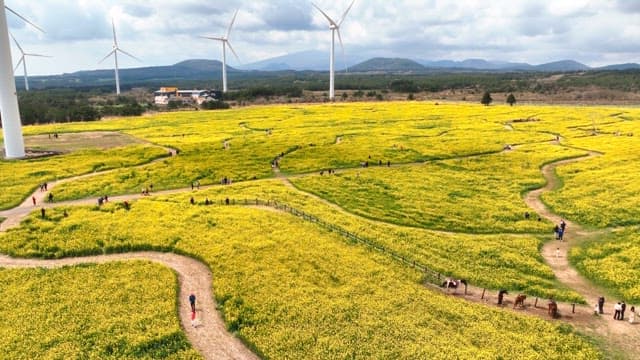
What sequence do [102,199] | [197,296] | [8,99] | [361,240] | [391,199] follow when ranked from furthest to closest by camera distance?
1. [8,99]
2. [391,199]
3. [102,199]
4. [361,240]
5. [197,296]

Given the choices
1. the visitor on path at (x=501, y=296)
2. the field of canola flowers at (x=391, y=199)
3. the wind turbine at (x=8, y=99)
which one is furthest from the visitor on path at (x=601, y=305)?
the wind turbine at (x=8, y=99)

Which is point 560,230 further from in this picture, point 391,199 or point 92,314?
point 92,314

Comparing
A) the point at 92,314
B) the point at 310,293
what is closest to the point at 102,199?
the point at 92,314

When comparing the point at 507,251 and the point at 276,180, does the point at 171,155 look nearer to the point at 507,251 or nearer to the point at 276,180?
the point at 276,180

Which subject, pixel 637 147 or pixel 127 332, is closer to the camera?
pixel 127 332

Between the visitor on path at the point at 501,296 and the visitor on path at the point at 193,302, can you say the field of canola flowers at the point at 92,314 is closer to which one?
the visitor on path at the point at 193,302

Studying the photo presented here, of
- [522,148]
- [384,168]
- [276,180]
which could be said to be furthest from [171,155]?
[522,148]

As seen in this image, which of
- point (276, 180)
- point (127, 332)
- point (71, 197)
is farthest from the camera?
point (276, 180)

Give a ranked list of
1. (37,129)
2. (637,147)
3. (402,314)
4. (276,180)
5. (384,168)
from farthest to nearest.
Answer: (37,129) → (637,147) → (384,168) → (276,180) → (402,314)
